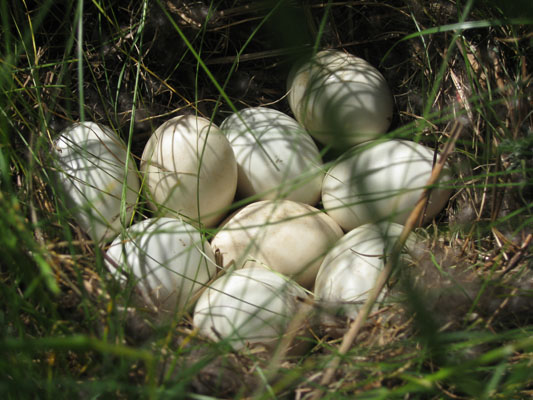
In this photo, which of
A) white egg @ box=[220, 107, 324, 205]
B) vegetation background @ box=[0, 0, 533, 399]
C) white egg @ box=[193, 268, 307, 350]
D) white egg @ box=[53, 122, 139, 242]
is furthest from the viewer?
white egg @ box=[220, 107, 324, 205]

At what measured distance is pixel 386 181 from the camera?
3.56 feet

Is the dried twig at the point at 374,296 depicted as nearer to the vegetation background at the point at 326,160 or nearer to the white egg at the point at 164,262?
the vegetation background at the point at 326,160

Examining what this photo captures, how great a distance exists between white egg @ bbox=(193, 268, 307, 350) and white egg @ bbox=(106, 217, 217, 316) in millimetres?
47

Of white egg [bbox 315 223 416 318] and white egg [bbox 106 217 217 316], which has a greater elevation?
white egg [bbox 106 217 217 316]

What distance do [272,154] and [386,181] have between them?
272 millimetres

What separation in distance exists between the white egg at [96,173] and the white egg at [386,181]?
1.50 ft

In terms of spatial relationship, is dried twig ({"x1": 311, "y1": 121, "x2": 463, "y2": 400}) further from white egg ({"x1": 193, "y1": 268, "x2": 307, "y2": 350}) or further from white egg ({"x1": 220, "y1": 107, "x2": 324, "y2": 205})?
white egg ({"x1": 220, "y1": 107, "x2": 324, "y2": 205})

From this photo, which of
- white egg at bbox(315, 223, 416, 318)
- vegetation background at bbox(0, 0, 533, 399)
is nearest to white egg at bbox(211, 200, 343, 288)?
white egg at bbox(315, 223, 416, 318)

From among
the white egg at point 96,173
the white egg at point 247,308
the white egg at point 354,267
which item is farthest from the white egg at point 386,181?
the white egg at point 96,173

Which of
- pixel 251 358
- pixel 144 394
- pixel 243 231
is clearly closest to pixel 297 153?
pixel 243 231

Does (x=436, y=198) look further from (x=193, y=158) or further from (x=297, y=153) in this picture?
(x=193, y=158)

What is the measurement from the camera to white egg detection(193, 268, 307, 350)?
0.88m

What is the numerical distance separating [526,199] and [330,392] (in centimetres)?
60

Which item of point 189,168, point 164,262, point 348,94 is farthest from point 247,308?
point 348,94
